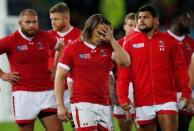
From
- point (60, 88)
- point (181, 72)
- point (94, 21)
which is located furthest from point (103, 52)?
point (181, 72)

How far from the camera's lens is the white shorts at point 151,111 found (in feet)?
50.6

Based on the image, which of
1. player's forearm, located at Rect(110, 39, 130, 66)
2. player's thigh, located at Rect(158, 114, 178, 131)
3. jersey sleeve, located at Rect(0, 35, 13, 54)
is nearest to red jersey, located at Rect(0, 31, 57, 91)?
jersey sleeve, located at Rect(0, 35, 13, 54)

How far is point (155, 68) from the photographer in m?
15.5

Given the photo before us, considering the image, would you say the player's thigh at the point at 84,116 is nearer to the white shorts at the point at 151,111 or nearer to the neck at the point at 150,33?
the white shorts at the point at 151,111

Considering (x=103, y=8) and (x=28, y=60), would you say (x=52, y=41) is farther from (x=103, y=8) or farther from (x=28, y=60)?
(x=103, y=8)

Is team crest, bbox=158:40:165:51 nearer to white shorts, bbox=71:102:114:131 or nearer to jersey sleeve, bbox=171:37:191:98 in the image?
jersey sleeve, bbox=171:37:191:98

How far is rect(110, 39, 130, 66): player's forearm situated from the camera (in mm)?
14180

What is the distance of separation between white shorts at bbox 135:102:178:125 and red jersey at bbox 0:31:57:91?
1838 millimetres

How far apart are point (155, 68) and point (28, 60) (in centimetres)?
220

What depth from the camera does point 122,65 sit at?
14.5m

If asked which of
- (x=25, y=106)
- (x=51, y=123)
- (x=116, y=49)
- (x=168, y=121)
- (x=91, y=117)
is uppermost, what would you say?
(x=116, y=49)

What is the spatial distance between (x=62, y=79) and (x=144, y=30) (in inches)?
77.9

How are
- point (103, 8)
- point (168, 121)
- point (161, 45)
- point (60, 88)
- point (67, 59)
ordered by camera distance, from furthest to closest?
point (103, 8) < point (161, 45) < point (168, 121) < point (67, 59) < point (60, 88)

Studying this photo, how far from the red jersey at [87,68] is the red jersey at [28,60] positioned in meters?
2.33
